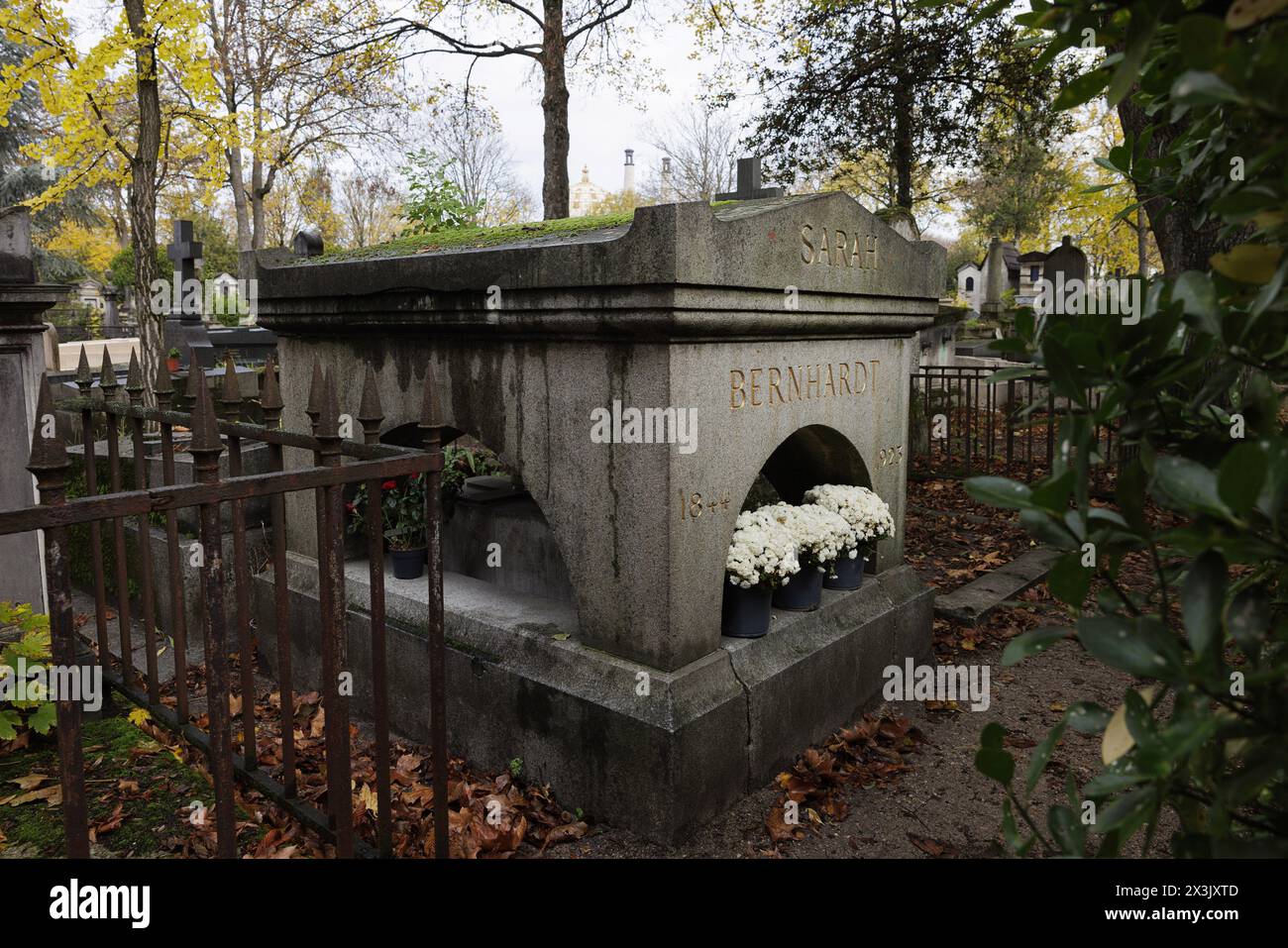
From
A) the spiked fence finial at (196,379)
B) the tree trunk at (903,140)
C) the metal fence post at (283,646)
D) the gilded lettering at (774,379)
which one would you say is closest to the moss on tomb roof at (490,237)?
the gilded lettering at (774,379)

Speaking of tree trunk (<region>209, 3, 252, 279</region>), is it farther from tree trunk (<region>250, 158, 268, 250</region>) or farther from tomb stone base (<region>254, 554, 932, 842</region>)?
tomb stone base (<region>254, 554, 932, 842</region>)

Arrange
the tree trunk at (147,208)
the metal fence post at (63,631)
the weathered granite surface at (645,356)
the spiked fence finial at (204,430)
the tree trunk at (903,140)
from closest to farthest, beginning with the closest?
the metal fence post at (63,631)
the spiked fence finial at (204,430)
the weathered granite surface at (645,356)
the tree trunk at (147,208)
the tree trunk at (903,140)

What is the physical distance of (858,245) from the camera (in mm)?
3963

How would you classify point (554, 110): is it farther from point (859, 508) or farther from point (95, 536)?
point (95, 536)

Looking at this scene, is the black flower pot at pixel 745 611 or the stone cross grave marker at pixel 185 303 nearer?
the black flower pot at pixel 745 611

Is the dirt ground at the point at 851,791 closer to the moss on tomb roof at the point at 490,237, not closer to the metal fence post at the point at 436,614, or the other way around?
the metal fence post at the point at 436,614

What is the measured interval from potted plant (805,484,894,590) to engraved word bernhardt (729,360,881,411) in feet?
1.62

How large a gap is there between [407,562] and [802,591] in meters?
1.89

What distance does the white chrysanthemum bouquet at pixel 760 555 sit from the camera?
3.53 m

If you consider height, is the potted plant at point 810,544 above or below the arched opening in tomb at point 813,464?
below

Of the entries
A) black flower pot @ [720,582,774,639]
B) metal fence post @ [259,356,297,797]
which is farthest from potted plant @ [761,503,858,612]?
metal fence post @ [259,356,297,797]

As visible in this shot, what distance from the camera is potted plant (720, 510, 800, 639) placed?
354 cm
